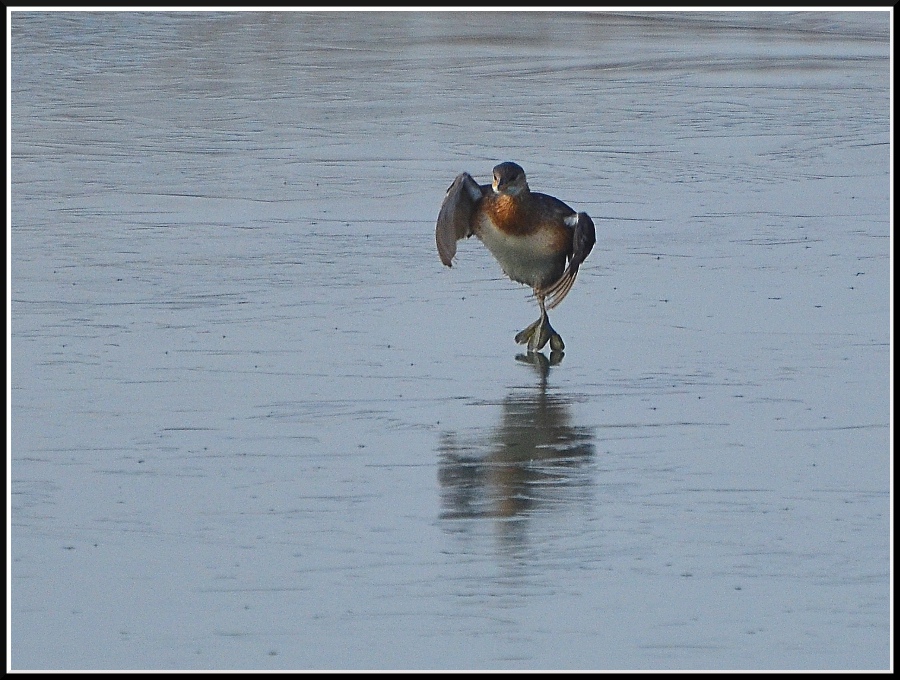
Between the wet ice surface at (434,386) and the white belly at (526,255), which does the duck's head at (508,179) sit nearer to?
the white belly at (526,255)

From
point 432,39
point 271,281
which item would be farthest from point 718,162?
point 432,39

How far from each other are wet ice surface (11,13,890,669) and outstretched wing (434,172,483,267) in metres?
0.45

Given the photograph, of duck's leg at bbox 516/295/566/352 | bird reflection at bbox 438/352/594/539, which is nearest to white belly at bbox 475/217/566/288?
duck's leg at bbox 516/295/566/352

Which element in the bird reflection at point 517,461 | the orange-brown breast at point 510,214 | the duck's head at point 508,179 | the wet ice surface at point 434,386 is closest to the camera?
the wet ice surface at point 434,386

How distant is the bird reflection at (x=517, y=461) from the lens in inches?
260

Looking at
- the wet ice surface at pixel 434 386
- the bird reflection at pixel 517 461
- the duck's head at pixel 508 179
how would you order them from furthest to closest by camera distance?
the duck's head at pixel 508 179
the bird reflection at pixel 517 461
the wet ice surface at pixel 434 386

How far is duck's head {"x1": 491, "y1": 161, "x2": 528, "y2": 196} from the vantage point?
28.3 feet

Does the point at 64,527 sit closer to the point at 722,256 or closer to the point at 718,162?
the point at 722,256

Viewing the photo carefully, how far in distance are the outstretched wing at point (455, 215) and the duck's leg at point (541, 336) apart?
A: 477 millimetres

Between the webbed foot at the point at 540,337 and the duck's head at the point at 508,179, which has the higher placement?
the duck's head at the point at 508,179

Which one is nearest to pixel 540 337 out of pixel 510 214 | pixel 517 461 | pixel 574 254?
pixel 574 254

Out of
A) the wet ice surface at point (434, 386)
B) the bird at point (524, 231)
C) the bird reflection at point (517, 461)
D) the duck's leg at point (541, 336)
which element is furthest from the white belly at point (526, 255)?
the bird reflection at point (517, 461)

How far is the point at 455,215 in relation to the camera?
28.8 feet

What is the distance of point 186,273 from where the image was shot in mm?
9945
